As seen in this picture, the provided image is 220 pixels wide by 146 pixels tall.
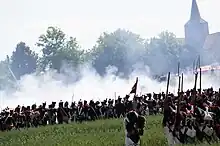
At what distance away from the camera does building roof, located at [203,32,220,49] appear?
122012 millimetres

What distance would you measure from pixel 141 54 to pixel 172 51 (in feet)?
18.6

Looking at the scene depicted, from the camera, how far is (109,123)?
26.5 m

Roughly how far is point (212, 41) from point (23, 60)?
1689 inches

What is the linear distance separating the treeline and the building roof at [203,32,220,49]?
1430 centimetres

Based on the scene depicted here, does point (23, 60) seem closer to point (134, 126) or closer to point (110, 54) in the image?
point (110, 54)

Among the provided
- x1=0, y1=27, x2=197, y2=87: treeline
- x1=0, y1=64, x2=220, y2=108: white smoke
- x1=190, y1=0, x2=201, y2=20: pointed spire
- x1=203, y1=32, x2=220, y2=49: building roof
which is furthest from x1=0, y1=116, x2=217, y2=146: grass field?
x1=190, y1=0, x2=201, y2=20: pointed spire

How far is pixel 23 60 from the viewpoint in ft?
368

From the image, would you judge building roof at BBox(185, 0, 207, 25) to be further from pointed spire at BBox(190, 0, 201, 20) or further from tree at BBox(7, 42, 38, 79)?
tree at BBox(7, 42, 38, 79)

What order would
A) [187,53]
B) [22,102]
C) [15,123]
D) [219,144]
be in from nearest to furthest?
1. [219,144]
2. [15,123]
3. [22,102]
4. [187,53]

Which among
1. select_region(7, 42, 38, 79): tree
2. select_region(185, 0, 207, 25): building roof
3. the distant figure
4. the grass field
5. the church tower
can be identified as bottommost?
the grass field

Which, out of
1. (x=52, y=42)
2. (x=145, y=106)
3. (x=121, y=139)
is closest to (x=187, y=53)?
(x=52, y=42)

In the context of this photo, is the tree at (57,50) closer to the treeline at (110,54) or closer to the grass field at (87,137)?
the treeline at (110,54)

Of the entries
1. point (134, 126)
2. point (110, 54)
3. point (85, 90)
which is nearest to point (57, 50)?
point (110, 54)

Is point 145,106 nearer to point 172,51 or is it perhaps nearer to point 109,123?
point 109,123
